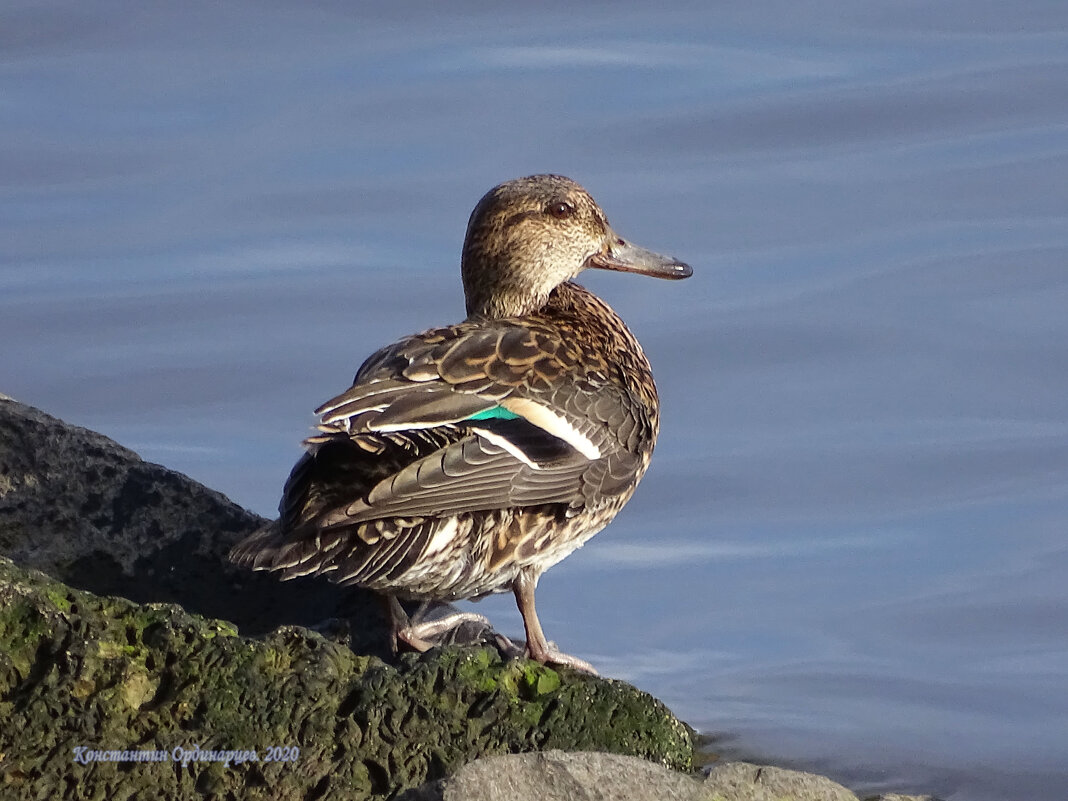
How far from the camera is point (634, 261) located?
22.9ft

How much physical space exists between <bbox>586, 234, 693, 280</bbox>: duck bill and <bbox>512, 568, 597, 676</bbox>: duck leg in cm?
162

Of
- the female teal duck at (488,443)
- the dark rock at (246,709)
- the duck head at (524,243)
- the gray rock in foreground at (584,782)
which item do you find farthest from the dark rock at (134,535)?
the gray rock in foreground at (584,782)

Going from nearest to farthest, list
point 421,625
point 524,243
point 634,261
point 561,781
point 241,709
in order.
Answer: point 561,781 → point 241,709 → point 421,625 → point 524,243 → point 634,261

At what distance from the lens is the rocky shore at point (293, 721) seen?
3.78 meters

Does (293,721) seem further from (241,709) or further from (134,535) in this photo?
(134,535)

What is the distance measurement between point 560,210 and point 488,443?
1.52 meters

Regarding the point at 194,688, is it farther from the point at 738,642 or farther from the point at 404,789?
the point at 738,642

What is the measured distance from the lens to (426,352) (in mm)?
5617


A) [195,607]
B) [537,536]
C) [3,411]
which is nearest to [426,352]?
[537,536]

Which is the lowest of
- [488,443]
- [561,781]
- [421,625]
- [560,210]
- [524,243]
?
[561,781]

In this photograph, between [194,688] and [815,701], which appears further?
[815,701]

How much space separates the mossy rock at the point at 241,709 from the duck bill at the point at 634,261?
2.84 meters

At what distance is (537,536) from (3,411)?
5.92 ft

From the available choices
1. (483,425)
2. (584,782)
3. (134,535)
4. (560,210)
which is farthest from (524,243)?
(584,782)
